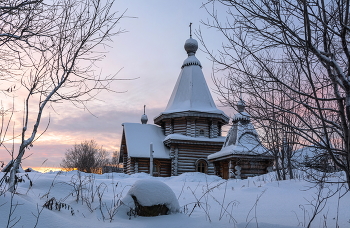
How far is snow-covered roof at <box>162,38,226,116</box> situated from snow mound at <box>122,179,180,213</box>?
17009mm

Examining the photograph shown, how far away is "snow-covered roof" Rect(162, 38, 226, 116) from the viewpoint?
21.8 metres

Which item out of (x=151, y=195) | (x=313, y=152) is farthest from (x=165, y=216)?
(x=313, y=152)

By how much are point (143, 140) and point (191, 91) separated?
17.6 ft

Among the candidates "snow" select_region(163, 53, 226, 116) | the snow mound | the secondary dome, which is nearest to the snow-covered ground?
the snow mound

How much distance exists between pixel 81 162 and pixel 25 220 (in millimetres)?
41063

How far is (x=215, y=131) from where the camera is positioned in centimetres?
2172

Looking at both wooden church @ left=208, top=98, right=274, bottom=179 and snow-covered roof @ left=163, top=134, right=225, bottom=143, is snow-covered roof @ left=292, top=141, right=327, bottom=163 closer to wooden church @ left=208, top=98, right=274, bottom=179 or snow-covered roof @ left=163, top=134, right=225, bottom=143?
wooden church @ left=208, top=98, right=274, bottom=179

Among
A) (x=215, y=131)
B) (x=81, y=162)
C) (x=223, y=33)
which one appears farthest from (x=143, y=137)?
(x=81, y=162)

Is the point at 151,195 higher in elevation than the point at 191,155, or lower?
lower

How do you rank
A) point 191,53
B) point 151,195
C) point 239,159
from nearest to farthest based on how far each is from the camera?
point 151,195
point 239,159
point 191,53

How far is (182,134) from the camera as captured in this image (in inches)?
835

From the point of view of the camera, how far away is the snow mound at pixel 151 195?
3.93 meters

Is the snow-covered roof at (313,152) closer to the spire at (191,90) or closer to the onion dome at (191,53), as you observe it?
the spire at (191,90)

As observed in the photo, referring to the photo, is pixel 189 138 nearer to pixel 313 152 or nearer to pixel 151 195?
pixel 313 152
